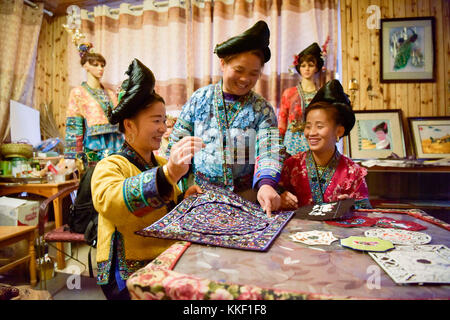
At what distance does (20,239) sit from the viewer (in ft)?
6.21

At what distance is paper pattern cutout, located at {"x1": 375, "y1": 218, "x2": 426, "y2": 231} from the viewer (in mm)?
745

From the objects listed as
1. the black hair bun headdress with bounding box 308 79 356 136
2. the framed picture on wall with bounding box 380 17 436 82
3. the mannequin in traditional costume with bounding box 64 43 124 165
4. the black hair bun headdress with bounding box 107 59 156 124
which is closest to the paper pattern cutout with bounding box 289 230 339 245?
the black hair bun headdress with bounding box 107 59 156 124

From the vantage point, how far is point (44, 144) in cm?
300

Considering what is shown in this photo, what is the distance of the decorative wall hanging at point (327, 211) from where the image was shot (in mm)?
838

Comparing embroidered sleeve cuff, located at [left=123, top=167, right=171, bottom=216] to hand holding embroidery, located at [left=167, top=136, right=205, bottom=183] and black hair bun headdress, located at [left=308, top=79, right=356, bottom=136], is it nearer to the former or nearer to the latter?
hand holding embroidery, located at [left=167, top=136, right=205, bottom=183]

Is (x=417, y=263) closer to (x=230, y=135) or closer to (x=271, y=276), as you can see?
(x=271, y=276)

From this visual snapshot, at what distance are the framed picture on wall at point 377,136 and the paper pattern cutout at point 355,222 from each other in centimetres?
202

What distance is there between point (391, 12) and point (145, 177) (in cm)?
320

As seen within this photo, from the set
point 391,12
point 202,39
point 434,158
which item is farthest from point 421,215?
point 391,12

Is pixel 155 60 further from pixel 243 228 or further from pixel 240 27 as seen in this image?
pixel 243 228

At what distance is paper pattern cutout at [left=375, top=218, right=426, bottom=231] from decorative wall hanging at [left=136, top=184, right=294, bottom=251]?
Result: 0.87 feet

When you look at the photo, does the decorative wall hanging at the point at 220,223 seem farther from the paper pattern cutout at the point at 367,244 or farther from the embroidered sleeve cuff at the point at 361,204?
the embroidered sleeve cuff at the point at 361,204

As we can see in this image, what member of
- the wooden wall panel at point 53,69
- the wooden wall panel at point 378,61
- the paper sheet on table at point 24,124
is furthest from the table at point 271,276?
the wooden wall panel at point 53,69

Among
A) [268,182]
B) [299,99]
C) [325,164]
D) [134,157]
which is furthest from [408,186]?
[134,157]
